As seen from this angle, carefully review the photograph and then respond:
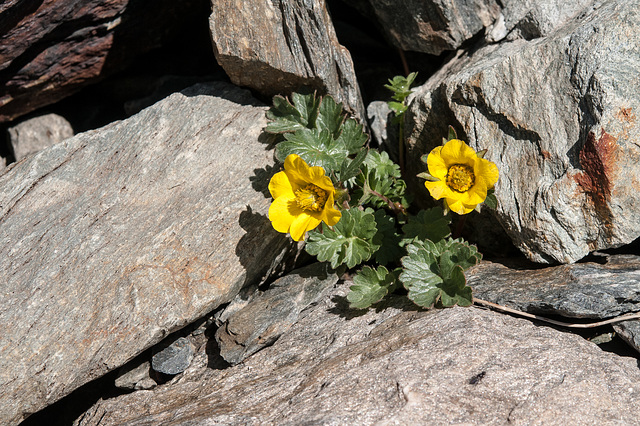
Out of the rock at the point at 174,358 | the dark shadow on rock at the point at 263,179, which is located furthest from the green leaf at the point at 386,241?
the rock at the point at 174,358

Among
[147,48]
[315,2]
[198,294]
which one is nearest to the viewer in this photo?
[198,294]

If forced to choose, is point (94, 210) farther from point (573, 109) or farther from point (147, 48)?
point (573, 109)

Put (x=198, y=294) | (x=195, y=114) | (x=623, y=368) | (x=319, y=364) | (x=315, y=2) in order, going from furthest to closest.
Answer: (x=195, y=114) < (x=315, y=2) < (x=198, y=294) < (x=319, y=364) < (x=623, y=368)

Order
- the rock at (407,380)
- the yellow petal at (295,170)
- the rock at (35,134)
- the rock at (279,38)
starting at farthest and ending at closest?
the rock at (35,134) → the rock at (279,38) → the yellow petal at (295,170) → the rock at (407,380)

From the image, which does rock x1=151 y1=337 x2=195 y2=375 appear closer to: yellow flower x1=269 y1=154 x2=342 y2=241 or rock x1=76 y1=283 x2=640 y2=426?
rock x1=76 y1=283 x2=640 y2=426

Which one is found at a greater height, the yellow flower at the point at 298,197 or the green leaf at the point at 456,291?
the yellow flower at the point at 298,197

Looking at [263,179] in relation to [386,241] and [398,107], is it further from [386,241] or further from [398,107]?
[398,107]

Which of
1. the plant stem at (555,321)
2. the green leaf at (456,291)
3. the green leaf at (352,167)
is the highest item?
the green leaf at (352,167)

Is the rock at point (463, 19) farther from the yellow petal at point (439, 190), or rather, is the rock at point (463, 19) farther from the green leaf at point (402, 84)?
the yellow petal at point (439, 190)

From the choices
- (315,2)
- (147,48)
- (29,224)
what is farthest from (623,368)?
(147,48)
